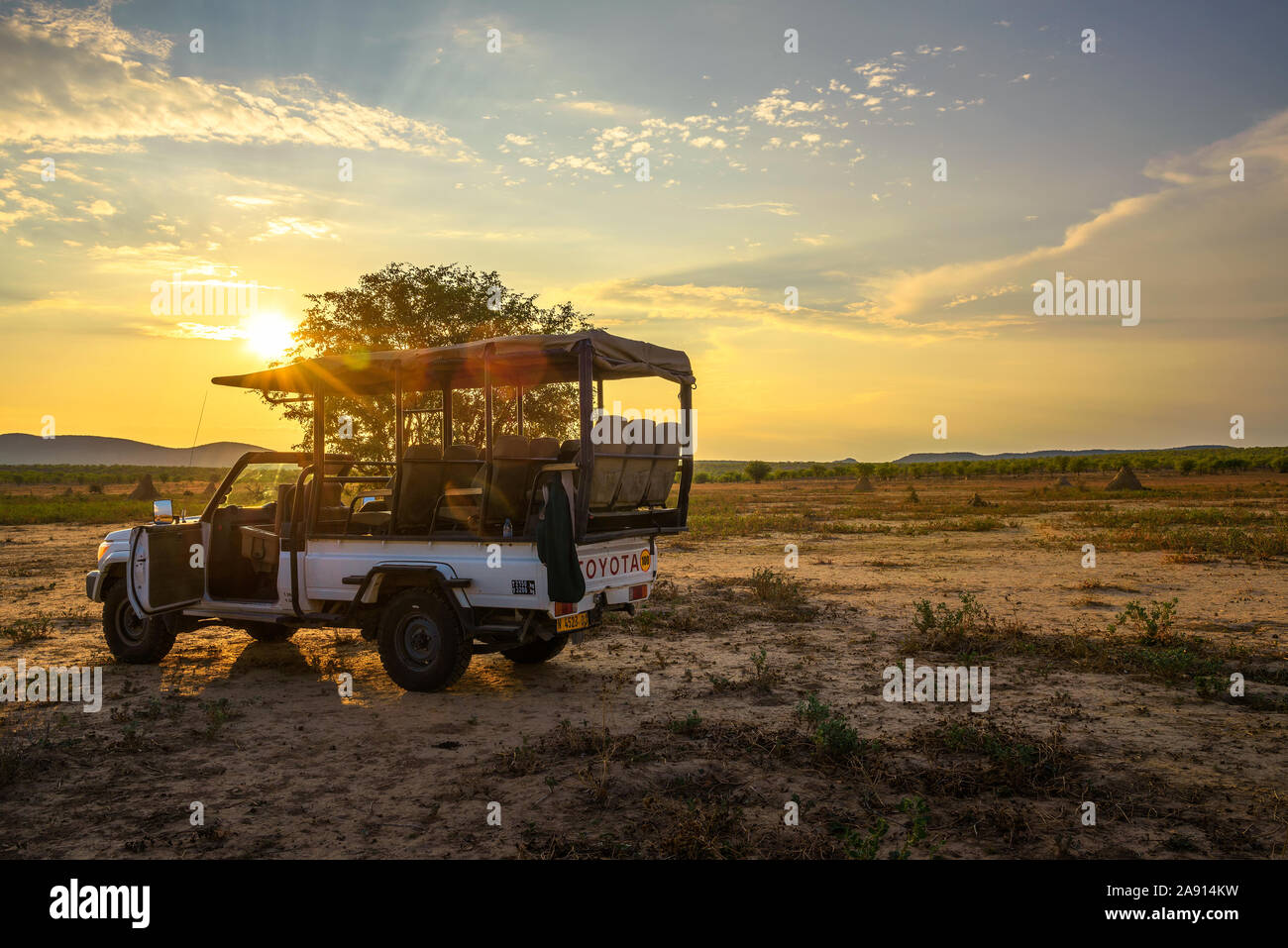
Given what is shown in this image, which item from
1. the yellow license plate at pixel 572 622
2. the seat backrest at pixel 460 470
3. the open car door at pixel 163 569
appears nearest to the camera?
the yellow license plate at pixel 572 622

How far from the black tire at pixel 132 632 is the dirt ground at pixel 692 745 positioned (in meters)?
0.25

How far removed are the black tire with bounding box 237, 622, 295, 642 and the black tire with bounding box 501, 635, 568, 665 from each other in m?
2.74

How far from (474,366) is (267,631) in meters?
4.92

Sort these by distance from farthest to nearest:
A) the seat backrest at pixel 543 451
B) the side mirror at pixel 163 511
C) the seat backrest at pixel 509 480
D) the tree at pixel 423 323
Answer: the tree at pixel 423 323 → the side mirror at pixel 163 511 → the seat backrest at pixel 543 451 → the seat backrest at pixel 509 480

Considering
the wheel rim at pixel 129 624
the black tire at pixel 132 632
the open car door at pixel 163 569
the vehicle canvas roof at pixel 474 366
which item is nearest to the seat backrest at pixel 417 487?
the vehicle canvas roof at pixel 474 366

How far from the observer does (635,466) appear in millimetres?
8500

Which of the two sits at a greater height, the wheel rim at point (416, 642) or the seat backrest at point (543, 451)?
the seat backrest at point (543, 451)

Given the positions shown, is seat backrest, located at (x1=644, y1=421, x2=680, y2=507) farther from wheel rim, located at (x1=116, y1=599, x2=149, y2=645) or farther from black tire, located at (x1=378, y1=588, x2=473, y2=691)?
wheel rim, located at (x1=116, y1=599, x2=149, y2=645)

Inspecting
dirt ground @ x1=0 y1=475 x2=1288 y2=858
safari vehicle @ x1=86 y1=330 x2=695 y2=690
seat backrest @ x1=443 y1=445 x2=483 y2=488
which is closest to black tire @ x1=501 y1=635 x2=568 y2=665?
safari vehicle @ x1=86 y1=330 x2=695 y2=690

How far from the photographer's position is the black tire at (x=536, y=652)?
9.59m

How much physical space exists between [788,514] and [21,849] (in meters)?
35.9

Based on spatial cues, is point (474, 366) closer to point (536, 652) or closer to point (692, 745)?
point (536, 652)

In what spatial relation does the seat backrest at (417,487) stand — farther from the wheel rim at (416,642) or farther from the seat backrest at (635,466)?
the seat backrest at (635,466)

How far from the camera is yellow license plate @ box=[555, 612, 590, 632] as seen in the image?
777cm
